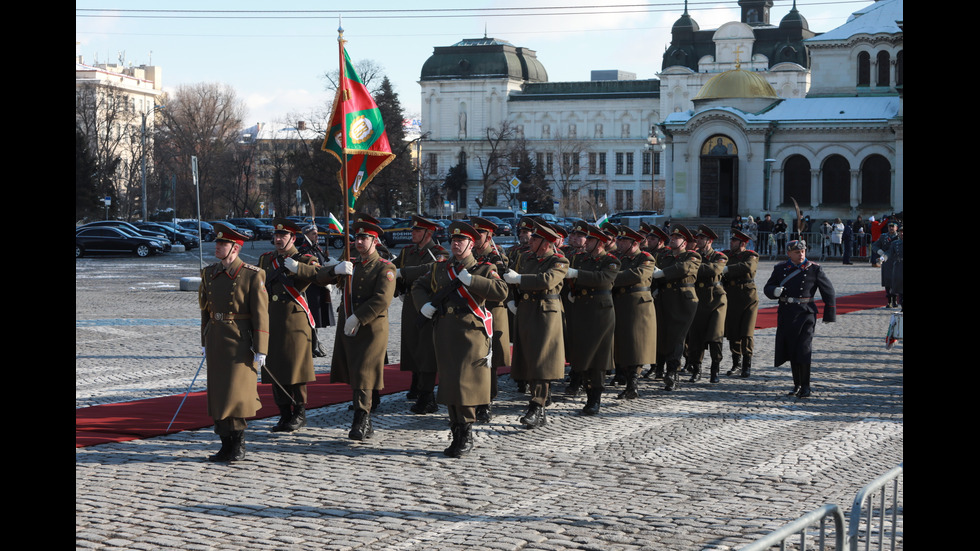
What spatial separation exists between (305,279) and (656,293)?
15.7 ft

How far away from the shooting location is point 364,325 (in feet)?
33.1

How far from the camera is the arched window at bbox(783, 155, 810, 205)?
51.0 meters

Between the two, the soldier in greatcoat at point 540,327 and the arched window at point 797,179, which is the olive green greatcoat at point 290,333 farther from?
the arched window at point 797,179

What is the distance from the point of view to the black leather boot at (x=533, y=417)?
10539 mm

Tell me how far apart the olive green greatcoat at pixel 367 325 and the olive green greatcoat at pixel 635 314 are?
303 cm

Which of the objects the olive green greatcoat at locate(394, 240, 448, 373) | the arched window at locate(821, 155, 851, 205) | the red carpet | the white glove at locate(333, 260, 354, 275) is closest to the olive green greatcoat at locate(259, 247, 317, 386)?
the white glove at locate(333, 260, 354, 275)

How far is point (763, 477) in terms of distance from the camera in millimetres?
8648

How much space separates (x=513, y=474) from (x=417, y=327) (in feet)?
9.99

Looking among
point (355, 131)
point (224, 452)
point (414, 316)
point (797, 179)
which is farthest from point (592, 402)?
point (797, 179)

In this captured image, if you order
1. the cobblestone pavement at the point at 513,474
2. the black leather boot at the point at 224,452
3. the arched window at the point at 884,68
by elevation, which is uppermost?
the arched window at the point at 884,68

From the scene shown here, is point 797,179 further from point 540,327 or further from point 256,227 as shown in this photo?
point 540,327

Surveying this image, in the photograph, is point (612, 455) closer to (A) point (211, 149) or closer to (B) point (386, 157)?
(B) point (386, 157)

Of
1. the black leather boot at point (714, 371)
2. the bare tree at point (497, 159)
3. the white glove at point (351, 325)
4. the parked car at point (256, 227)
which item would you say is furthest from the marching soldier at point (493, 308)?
the bare tree at point (497, 159)
